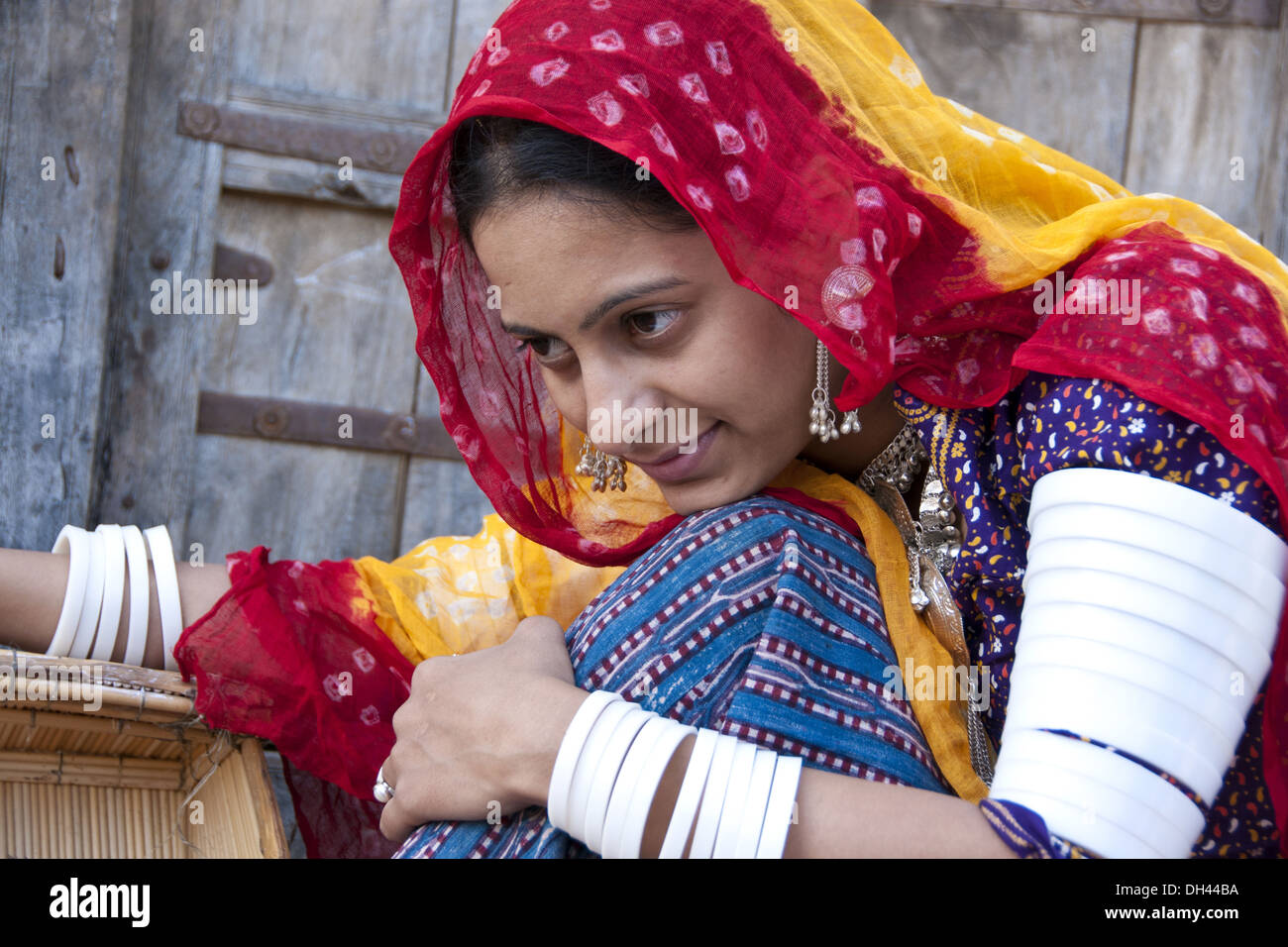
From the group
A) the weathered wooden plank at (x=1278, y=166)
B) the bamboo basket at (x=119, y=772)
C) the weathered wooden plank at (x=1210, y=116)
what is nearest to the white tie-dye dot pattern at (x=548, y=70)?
the bamboo basket at (x=119, y=772)

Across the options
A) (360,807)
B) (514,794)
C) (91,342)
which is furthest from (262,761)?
(91,342)

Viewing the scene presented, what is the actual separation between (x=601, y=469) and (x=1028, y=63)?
1.27 meters

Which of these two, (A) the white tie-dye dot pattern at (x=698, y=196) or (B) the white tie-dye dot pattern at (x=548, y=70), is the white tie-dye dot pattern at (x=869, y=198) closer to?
(A) the white tie-dye dot pattern at (x=698, y=196)

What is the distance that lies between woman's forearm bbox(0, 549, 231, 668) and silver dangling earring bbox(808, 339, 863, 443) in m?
0.76

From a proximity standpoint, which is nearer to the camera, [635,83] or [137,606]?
[635,83]

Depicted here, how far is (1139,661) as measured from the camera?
744 mm

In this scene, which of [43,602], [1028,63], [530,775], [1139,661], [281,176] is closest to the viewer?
[1139,661]

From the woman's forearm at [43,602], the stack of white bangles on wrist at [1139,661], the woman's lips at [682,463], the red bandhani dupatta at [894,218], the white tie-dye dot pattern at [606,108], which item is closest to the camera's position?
the stack of white bangles on wrist at [1139,661]

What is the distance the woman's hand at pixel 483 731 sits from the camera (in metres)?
0.85

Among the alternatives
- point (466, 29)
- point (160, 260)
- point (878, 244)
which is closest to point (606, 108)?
point (878, 244)

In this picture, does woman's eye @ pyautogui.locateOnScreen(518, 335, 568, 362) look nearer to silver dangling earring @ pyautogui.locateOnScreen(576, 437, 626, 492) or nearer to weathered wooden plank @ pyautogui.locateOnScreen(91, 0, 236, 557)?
silver dangling earring @ pyautogui.locateOnScreen(576, 437, 626, 492)

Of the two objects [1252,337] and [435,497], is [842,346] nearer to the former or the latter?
[1252,337]

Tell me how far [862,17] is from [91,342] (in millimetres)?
1340

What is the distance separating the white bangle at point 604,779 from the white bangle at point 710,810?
0.06 m
